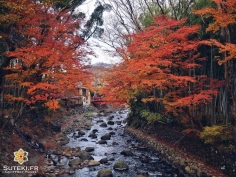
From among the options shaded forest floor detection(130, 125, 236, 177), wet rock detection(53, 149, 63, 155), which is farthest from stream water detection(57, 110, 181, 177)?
wet rock detection(53, 149, 63, 155)

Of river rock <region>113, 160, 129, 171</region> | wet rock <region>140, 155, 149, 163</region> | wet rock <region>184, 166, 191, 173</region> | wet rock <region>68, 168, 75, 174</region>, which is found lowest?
wet rock <region>140, 155, 149, 163</region>

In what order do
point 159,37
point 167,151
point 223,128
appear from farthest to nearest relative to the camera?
1. point 167,151
2. point 159,37
3. point 223,128

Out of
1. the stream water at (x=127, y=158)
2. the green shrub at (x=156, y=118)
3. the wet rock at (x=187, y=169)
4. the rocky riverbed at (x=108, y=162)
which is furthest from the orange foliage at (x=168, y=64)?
the green shrub at (x=156, y=118)

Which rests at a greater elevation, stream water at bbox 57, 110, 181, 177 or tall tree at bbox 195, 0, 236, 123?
tall tree at bbox 195, 0, 236, 123

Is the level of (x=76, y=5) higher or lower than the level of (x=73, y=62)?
higher

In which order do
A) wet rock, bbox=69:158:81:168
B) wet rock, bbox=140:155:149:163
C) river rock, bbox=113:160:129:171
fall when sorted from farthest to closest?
wet rock, bbox=140:155:149:163 → river rock, bbox=113:160:129:171 → wet rock, bbox=69:158:81:168

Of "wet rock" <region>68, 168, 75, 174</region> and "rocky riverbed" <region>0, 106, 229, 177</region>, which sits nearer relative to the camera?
"rocky riverbed" <region>0, 106, 229, 177</region>

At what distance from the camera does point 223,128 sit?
29.8ft

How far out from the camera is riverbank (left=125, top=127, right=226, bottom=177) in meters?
8.92

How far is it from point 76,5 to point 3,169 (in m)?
13.3

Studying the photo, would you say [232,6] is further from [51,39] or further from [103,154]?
[103,154]

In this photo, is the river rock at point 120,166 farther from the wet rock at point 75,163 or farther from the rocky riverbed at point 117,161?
the wet rock at point 75,163

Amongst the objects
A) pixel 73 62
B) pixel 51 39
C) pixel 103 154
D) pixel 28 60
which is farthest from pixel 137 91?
pixel 28 60

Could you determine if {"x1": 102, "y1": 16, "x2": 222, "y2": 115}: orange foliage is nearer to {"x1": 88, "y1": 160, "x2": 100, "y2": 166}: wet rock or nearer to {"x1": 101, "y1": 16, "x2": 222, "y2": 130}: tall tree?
{"x1": 101, "y1": 16, "x2": 222, "y2": 130}: tall tree
